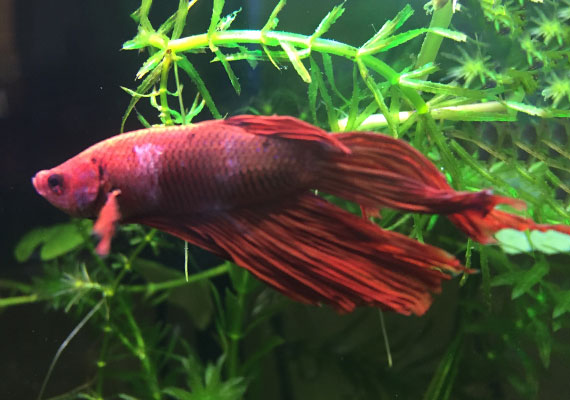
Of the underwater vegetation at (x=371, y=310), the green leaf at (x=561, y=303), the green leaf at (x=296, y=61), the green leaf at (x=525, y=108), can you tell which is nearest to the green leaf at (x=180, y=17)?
the underwater vegetation at (x=371, y=310)

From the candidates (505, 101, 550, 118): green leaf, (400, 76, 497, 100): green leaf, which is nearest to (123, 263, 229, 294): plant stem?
(400, 76, 497, 100): green leaf

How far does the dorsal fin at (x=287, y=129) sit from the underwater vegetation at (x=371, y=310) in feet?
0.93

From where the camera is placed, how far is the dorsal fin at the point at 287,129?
0.76m

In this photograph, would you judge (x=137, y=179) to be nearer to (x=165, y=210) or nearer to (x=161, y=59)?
(x=165, y=210)

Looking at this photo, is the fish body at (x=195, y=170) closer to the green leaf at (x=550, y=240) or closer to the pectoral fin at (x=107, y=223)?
the pectoral fin at (x=107, y=223)

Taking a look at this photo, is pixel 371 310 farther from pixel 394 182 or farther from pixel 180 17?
pixel 180 17

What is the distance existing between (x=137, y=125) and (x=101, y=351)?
0.80 metres

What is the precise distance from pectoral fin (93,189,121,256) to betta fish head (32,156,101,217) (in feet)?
0.14

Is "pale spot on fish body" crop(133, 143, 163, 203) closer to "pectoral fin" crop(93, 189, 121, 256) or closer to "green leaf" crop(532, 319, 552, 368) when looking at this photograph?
"pectoral fin" crop(93, 189, 121, 256)

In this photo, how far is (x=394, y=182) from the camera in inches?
29.6

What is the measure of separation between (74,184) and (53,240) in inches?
28.8

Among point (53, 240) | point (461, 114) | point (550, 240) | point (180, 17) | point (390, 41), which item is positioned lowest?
point (550, 240)

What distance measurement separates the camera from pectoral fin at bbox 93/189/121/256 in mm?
683

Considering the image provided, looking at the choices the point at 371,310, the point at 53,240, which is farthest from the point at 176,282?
the point at 371,310
